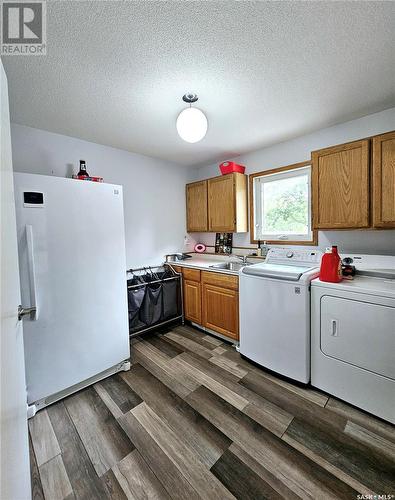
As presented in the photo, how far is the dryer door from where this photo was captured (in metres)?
1.46

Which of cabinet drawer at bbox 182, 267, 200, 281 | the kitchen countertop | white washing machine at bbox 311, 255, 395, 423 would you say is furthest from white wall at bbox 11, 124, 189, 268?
white washing machine at bbox 311, 255, 395, 423

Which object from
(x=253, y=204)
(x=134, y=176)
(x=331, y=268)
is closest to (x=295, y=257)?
(x=331, y=268)

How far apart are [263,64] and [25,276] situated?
212 cm

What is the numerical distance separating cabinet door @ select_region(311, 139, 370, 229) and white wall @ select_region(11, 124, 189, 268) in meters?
1.91

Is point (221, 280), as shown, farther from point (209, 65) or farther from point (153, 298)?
point (209, 65)

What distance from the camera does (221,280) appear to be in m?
2.54

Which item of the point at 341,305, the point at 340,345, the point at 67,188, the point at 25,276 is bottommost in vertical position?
the point at 340,345

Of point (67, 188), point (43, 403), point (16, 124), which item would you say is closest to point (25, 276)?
point (67, 188)

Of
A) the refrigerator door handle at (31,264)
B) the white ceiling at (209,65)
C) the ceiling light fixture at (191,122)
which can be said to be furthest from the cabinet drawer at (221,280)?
the refrigerator door handle at (31,264)

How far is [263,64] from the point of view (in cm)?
137

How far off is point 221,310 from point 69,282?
1622 millimetres

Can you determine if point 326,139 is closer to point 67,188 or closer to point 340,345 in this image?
point 340,345

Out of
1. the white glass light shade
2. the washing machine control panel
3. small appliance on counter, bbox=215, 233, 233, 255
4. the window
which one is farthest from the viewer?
small appliance on counter, bbox=215, 233, 233, 255
